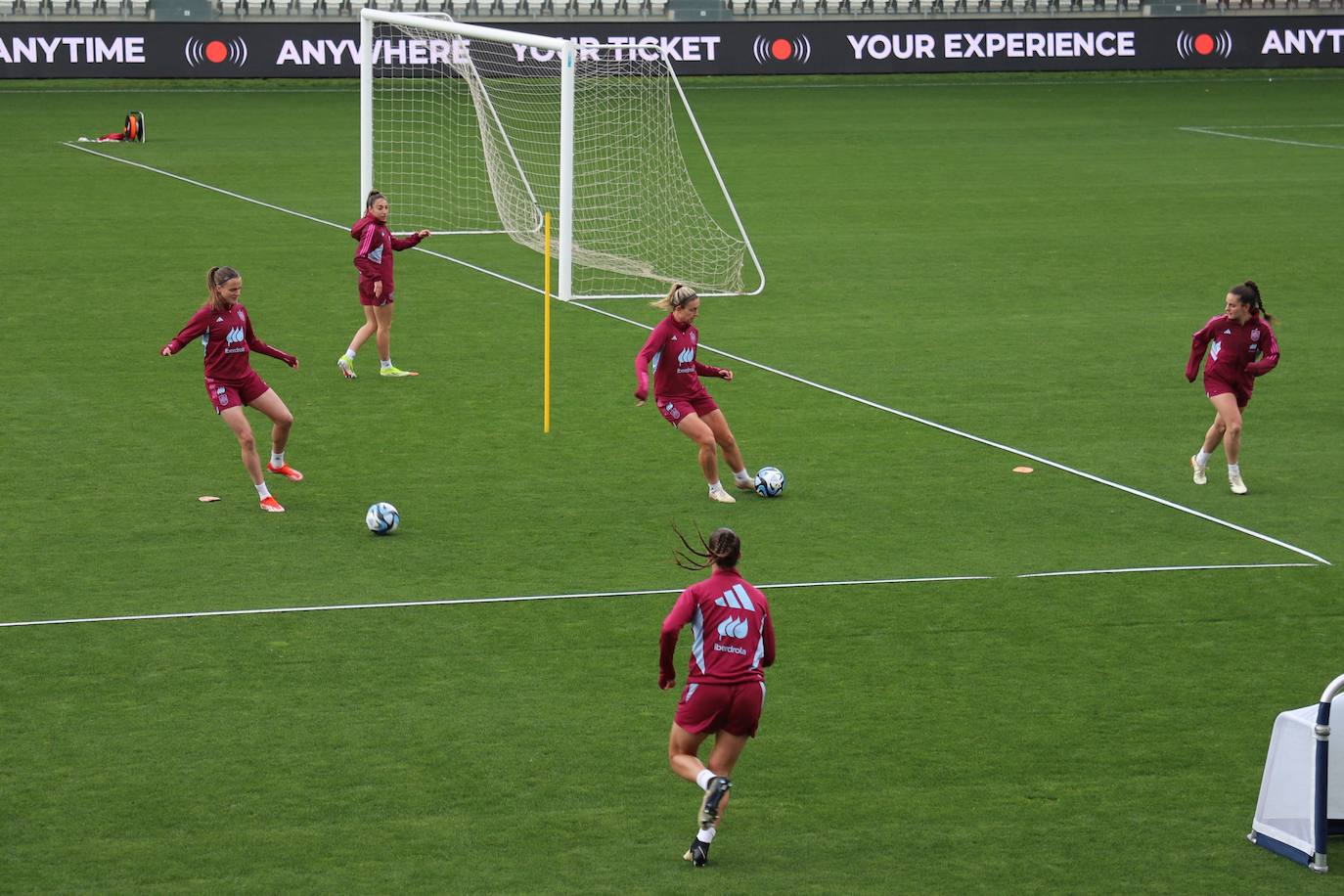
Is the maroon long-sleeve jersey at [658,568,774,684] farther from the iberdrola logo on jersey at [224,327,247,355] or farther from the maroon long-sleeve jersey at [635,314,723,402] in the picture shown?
the iberdrola logo on jersey at [224,327,247,355]

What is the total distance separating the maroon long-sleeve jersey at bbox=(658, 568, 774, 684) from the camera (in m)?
8.55

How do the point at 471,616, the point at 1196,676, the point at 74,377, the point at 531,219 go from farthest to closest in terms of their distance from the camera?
the point at 531,219 < the point at 74,377 < the point at 471,616 < the point at 1196,676

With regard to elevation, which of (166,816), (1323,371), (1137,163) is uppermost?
(1137,163)

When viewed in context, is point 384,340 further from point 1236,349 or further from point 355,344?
point 1236,349

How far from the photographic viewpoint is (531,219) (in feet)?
91.9

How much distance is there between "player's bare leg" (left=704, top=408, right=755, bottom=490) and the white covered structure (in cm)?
651

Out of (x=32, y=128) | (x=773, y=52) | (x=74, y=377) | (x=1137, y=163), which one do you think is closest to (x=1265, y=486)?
(x=74, y=377)

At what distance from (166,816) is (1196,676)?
20.2 feet

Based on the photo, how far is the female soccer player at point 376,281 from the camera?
19047 mm

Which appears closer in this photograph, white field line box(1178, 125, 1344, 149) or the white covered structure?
the white covered structure

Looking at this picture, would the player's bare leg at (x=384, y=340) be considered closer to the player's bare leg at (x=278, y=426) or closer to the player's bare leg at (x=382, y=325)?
the player's bare leg at (x=382, y=325)

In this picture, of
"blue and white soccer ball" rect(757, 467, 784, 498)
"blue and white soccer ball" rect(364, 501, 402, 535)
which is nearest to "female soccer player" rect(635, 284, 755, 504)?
"blue and white soccer ball" rect(757, 467, 784, 498)

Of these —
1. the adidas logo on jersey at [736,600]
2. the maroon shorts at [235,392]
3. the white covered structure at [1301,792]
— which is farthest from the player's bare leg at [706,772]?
the maroon shorts at [235,392]

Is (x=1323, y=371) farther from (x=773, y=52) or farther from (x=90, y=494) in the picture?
(x=773, y=52)
